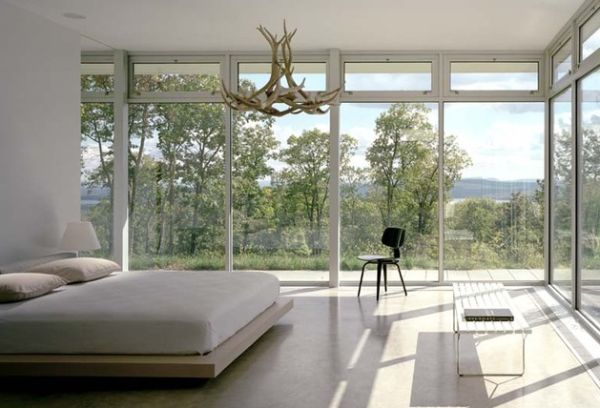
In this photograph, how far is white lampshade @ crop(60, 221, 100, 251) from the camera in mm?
6016

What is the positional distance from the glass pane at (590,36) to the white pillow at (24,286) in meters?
5.01

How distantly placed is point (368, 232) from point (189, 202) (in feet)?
8.07

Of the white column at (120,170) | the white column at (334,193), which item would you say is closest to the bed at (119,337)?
the white column at (334,193)

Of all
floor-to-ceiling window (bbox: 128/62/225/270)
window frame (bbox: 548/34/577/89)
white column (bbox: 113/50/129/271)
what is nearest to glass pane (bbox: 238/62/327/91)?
floor-to-ceiling window (bbox: 128/62/225/270)

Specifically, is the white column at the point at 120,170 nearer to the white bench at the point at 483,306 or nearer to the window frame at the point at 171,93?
the window frame at the point at 171,93

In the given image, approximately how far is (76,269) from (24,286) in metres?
0.83

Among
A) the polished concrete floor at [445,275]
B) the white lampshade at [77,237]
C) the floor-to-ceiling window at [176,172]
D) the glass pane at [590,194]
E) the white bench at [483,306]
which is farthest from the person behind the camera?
the floor-to-ceiling window at [176,172]

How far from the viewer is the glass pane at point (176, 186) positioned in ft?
27.1

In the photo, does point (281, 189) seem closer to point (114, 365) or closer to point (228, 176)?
point (228, 176)

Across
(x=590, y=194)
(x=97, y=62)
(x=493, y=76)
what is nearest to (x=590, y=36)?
(x=590, y=194)

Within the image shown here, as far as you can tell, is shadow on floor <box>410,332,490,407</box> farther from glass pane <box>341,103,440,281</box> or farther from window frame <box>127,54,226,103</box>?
window frame <box>127,54,226,103</box>

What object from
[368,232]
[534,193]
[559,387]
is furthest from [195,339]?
[534,193]

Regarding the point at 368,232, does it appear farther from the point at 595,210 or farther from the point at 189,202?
the point at 595,210

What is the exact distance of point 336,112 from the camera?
8070mm
